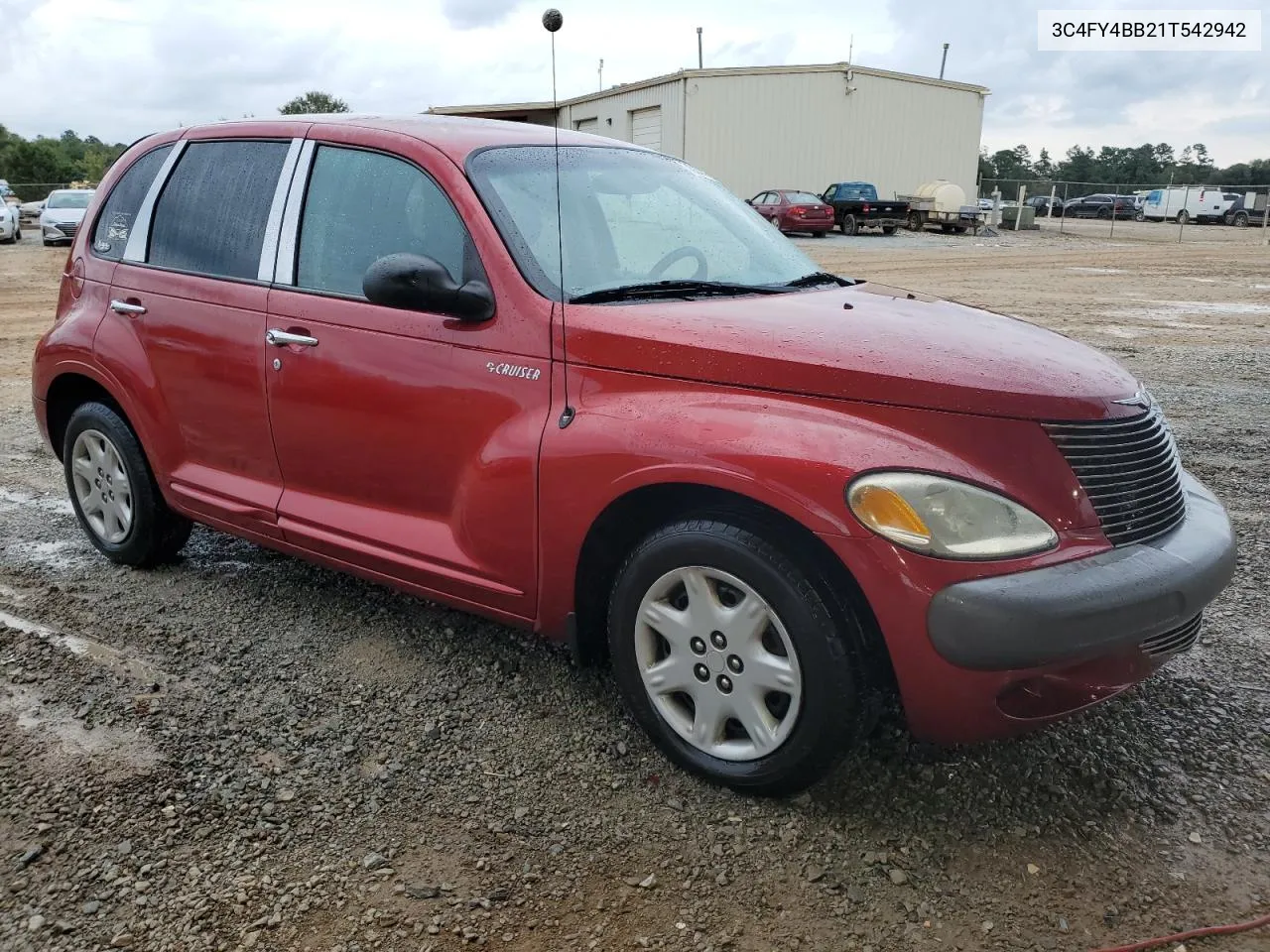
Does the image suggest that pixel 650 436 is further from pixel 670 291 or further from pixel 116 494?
pixel 116 494

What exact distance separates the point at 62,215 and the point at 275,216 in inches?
997

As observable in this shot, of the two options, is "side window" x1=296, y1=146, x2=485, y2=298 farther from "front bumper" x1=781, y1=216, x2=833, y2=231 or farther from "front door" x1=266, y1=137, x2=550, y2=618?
"front bumper" x1=781, y1=216, x2=833, y2=231

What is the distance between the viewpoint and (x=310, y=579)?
445 cm

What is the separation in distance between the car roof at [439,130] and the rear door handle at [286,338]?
0.74 m

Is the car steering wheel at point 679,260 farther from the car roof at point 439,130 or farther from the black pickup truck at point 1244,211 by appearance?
the black pickup truck at point 1244,211

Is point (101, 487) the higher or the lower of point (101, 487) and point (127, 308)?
the lower

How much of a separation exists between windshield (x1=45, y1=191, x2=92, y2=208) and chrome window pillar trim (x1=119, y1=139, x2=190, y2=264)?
24795 mm

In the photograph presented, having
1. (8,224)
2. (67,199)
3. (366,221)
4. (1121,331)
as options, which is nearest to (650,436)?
(366,221)

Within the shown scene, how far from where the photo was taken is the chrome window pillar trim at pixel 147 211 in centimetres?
425

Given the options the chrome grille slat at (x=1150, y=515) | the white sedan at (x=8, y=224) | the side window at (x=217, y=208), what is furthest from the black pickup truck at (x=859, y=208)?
the chrome grille slat at (x=1150, y=515)

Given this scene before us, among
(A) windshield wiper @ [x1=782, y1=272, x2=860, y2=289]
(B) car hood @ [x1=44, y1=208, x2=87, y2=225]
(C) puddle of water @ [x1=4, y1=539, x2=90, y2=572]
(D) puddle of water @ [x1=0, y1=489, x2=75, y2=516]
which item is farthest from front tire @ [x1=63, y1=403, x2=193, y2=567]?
(B) car hood @ [x1=44, y1=208, x2=87, y2=225]

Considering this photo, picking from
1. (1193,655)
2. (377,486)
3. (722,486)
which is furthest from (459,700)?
(1193,655)

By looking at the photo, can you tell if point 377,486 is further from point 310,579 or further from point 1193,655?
point 1193,655

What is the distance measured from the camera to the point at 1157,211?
1778 inches
